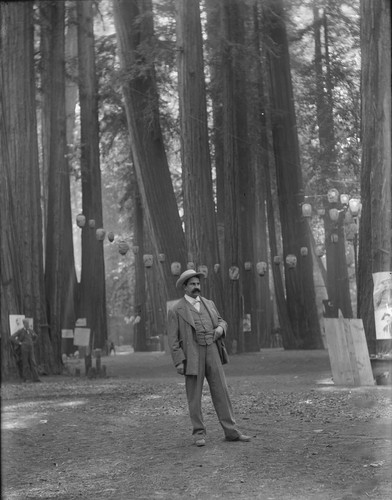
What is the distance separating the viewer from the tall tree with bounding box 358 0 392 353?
1628cm

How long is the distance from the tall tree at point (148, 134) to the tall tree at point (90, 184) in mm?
4079

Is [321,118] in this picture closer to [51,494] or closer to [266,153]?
[266,153]

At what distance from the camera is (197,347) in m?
10.7

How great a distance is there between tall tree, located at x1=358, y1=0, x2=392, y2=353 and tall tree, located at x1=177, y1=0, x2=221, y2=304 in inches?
367

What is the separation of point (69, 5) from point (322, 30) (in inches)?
383

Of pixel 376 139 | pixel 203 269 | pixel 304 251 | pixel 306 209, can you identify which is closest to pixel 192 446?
pixel 376 139

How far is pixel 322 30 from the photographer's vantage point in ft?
124

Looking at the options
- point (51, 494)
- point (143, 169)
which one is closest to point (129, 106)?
point (143, 169)

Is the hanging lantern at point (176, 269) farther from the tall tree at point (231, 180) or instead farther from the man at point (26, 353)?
the man at point (26, 353)

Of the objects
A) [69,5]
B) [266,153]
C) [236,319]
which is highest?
[69,5]

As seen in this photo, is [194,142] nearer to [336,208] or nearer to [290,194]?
[290,194]

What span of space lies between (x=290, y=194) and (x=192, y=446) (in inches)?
898

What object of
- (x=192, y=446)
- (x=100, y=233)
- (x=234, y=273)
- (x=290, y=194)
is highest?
(x=290, y=194)

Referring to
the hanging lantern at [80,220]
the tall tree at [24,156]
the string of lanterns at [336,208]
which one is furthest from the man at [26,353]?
the string of lanterns at [336,208]
